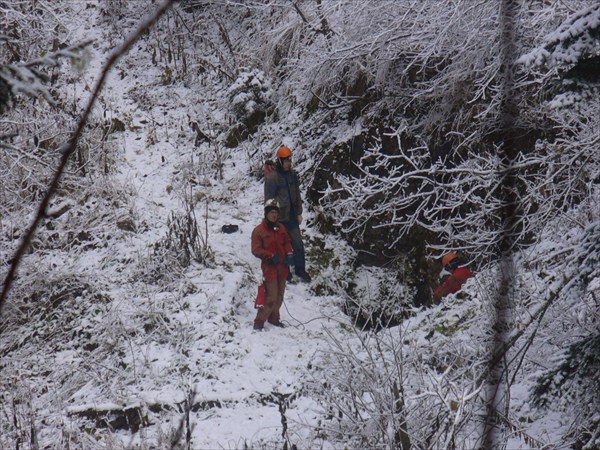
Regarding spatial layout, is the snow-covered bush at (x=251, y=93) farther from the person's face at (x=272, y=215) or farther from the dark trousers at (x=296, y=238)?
the person's face at (x=272, y=215)

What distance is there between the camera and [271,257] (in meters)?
7.26

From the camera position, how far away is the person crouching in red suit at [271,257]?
23.8 ft

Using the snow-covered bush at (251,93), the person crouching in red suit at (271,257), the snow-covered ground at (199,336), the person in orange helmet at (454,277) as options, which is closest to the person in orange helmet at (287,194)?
the snow-covered ground at (199,336)

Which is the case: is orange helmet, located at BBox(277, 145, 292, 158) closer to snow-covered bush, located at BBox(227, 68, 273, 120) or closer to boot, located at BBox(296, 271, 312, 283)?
boot, located at BBox(296, 271, 312, 283)

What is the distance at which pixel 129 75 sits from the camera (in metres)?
13.1

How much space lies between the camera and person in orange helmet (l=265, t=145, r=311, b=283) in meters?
8.22

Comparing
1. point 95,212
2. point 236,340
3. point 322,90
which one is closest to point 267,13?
point 322,90

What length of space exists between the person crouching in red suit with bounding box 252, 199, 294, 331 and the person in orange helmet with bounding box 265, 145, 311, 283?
76 cm

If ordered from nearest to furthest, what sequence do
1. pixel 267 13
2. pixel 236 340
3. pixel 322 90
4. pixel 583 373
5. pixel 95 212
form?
pixel 583 373
pixel 236 340
pixel 95 212
pixel 322 90
pixel 267 13

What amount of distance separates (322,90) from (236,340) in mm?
4947

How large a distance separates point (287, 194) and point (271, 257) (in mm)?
1305

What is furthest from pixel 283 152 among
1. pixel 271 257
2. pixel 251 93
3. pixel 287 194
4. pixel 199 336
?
pixel 251 93

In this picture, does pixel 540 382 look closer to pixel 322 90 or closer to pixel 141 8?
pixel 322 90

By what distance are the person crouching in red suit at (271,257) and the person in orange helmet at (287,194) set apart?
0.76 metres
